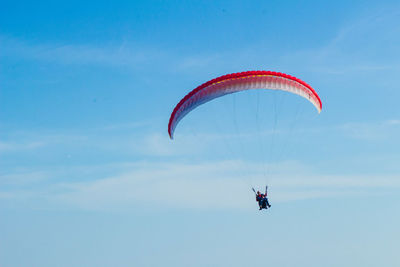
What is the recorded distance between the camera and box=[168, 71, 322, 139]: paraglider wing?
38344 mm

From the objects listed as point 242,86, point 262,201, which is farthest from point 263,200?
point 242,86

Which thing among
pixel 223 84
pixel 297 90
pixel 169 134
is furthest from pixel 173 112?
pixel 297 90

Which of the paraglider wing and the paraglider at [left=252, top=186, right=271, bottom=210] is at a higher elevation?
the paraglider wing

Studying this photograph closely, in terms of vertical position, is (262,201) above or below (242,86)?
below

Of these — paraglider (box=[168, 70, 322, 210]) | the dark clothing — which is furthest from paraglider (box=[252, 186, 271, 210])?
paraglider (box=[168, 70, 322, 210])

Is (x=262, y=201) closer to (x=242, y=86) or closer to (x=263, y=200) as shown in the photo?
(x=263, y=200)

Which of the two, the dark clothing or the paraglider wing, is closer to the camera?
the paraglider wing

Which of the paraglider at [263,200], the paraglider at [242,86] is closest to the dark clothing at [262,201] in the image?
the paraglider at [263,200]

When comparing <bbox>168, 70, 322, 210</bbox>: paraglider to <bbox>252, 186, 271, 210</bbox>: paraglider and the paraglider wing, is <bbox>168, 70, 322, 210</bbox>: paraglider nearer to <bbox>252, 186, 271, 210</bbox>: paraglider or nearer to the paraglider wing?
the paraglider wing

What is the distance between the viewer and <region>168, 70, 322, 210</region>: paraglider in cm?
3834

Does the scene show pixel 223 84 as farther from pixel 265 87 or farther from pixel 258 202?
pixel 258 202

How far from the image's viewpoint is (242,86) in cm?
3888

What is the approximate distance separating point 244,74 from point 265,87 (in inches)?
73.2

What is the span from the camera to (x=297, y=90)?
129 feet
